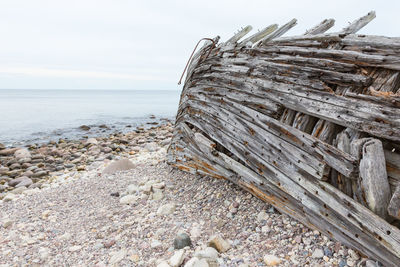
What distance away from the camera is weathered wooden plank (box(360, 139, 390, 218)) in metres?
2.70

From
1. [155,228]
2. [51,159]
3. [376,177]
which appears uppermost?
[376,177]

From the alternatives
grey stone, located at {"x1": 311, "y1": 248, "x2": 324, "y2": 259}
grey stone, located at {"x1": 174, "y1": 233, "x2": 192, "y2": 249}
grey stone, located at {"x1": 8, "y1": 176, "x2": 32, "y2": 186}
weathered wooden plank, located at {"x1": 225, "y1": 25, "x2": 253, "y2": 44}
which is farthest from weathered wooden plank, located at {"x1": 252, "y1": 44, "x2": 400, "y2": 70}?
grey stone, located at {"x1": 8, "y1": 176, "x2": 32, "y2": 186}

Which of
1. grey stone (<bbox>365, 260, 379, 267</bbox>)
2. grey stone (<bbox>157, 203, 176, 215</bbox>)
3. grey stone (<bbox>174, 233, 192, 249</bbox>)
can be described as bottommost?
grey stone (<bbox>157, 203, 176, 215</bbox>)

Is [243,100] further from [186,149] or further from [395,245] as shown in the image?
[395,245]

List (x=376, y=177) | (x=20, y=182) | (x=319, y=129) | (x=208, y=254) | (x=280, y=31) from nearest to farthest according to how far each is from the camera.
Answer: (x=376, y=177) < (x=319, y=129) < (x=208, y=254) < (x=280, y=31) < (x=20, y=182)

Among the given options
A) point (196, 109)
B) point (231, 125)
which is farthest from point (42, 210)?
point (231, 125)

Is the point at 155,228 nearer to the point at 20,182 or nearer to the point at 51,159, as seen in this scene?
the point at 20,182

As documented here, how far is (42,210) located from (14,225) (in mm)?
564

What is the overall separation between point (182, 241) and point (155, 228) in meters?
0.79

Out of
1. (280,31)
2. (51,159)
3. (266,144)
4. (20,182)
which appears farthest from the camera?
(51,159)

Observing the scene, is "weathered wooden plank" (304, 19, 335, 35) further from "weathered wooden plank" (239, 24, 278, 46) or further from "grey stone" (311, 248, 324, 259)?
"grey stone" (311, 248, 324, 259)

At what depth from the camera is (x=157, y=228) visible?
437cm

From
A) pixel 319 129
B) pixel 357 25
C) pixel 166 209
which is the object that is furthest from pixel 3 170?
pixel 357 25

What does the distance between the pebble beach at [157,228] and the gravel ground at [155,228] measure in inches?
0.5
